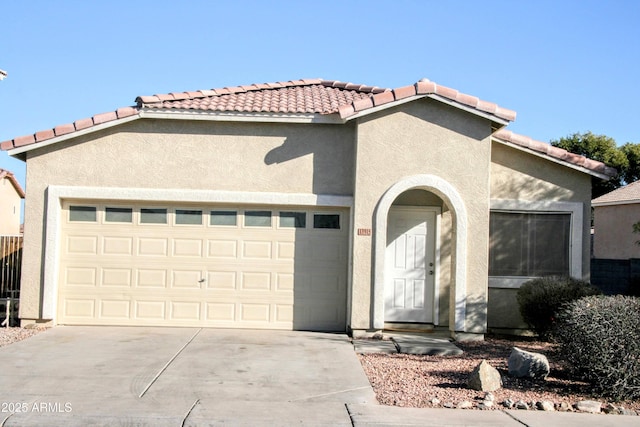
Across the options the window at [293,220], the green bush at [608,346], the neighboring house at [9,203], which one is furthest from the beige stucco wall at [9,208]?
the green bush at [608,346]

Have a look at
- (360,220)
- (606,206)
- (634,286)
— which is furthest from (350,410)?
(606,206)

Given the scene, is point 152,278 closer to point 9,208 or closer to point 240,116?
point 240,116

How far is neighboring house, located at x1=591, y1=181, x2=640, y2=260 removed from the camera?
25.6m

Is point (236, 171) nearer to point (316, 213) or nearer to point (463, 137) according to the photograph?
point (316, 213)

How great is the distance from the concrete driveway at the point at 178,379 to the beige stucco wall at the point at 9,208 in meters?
17.9

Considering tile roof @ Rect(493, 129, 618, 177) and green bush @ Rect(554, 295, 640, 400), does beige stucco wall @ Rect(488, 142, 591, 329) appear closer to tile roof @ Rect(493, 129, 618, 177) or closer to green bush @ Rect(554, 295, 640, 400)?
tile roof @ Rect(493, 129, 618, 177)

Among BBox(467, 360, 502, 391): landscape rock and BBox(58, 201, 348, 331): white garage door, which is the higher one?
BBox(58, 201, 348, 331): white garage door

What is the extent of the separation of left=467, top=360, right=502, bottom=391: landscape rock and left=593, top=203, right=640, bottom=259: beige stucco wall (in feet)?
60.7

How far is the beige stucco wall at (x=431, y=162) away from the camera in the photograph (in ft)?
40.5

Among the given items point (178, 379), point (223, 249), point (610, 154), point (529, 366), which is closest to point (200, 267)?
point (223, 249)

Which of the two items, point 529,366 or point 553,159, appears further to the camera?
point 553,159

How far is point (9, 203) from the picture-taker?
95.2 ft

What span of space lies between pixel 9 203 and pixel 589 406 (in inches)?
1049

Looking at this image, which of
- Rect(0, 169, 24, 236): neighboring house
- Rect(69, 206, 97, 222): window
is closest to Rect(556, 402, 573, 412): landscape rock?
Rect(69, 206, 97, 222): window
